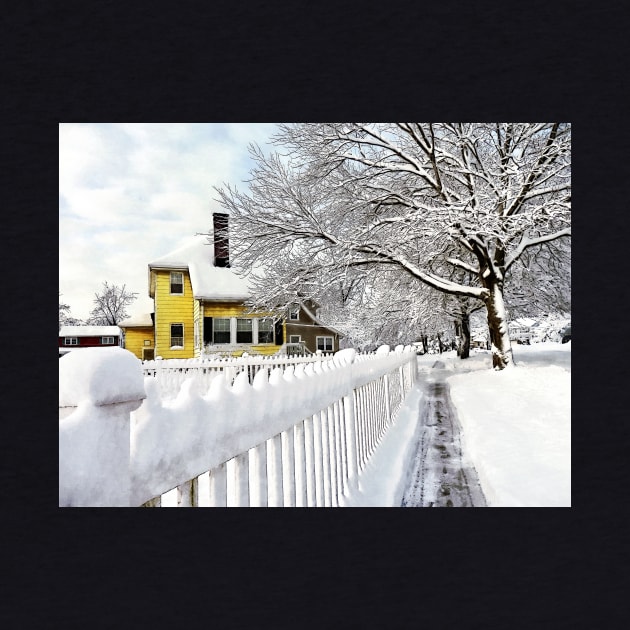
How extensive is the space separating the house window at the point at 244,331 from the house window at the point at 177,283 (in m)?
1.50

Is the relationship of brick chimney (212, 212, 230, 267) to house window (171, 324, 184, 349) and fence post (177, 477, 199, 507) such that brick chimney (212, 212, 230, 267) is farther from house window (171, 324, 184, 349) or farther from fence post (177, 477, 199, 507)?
fence post (177, 477, 199, 507)

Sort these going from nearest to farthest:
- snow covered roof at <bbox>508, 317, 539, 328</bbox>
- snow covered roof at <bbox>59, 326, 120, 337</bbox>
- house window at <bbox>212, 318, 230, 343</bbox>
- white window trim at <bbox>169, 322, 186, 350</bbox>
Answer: snow covered roof at <bbox>59, 326, 120, 337</bbox>, white window trim at <bbox>169, 322, 186, 350</bbox>, snow covered roof at <bbox>508, 317, 539, 328</bbox>, house window at <bbox>212, 318, 230, 343</bbox>

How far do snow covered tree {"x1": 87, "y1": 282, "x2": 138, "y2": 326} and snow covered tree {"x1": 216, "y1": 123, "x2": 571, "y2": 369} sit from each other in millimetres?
2598

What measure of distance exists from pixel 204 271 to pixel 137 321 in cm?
210

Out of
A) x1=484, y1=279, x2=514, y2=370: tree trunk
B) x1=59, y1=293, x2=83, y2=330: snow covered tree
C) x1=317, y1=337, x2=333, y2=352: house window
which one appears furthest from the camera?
x1=317, y1=337, x2=333, y2=352: house window

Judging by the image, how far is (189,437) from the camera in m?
0.85

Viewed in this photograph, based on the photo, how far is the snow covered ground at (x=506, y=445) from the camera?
2.15 meters

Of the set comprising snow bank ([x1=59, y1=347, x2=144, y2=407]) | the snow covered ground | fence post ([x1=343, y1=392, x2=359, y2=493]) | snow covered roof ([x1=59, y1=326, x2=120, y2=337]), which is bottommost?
the snow covered ground

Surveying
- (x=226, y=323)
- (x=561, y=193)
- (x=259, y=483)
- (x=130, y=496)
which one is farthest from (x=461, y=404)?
(x=226, y=323)

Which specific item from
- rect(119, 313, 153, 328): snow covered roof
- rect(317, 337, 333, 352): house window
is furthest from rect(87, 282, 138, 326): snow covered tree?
rect(317, 337, 333, 352): house window

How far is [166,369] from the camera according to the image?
21.4 feet

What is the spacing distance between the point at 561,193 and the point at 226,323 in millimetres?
7076

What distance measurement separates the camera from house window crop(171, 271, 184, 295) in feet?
30.2
